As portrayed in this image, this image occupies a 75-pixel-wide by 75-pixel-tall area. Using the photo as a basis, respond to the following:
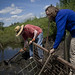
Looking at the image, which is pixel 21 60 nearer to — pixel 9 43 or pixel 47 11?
pixel 47 11

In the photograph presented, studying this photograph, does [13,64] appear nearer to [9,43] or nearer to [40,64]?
[40,64]

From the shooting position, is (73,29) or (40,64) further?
(40,64)

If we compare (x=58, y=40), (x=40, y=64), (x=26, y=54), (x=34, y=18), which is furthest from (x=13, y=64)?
(x=34, y=18)

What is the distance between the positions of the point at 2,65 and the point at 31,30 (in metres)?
2.47

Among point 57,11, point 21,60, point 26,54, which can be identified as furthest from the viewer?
point 26,54

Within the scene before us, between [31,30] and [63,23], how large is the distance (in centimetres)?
243

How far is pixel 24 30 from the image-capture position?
441cm

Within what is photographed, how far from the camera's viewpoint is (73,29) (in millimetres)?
2256

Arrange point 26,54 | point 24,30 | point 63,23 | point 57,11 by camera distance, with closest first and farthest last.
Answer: point 63,23, point 57,11, point 24,30, point 26,54

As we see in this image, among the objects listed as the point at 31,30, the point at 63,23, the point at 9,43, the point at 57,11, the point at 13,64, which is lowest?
the point at 9,43

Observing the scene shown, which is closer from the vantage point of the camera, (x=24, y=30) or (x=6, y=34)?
(x=24, y=30)

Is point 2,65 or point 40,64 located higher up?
point 40,64

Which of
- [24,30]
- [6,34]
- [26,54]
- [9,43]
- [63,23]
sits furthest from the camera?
[6,34]

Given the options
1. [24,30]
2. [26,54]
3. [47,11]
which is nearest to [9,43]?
[26,54]
